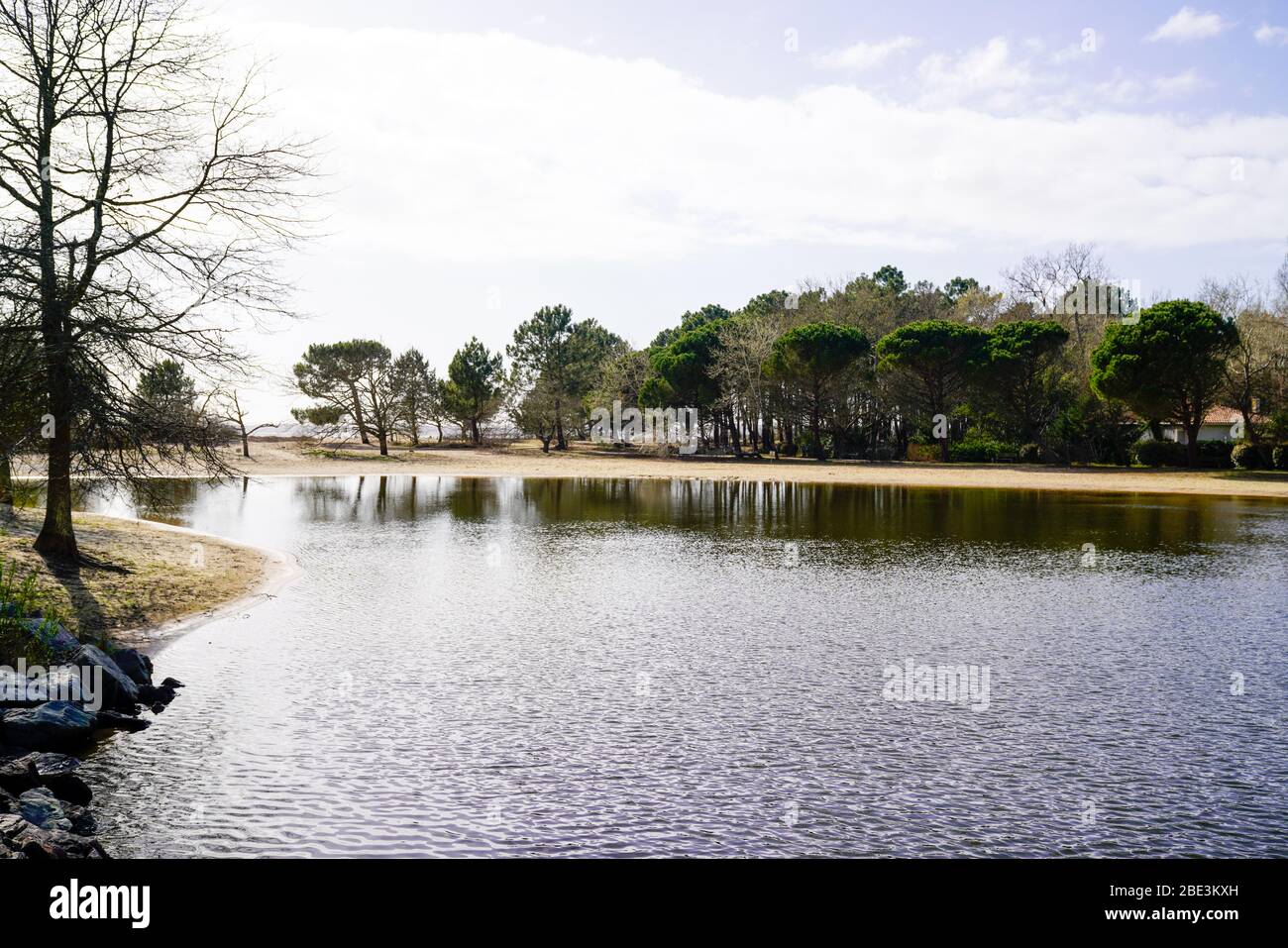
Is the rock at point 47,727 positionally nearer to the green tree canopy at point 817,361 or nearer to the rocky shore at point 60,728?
the rocky shore at point 60,728

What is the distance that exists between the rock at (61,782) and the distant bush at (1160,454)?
232ft

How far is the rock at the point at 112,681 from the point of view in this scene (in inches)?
522

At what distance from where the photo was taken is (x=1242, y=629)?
1872cm

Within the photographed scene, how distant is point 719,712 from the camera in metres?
13.3

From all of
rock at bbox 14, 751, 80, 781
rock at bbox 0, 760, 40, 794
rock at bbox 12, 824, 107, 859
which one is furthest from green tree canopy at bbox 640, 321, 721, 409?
rock at bbox 12, 824, 107, 859

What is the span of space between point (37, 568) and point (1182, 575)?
26256 millimetres

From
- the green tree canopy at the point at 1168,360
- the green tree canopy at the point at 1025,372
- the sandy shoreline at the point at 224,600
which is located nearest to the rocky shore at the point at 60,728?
the sandy shoreline at the point at 224,600

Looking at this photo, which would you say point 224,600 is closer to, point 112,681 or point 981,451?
point 112,681

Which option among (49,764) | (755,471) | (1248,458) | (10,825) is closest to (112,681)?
(49,764)

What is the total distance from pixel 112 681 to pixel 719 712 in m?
8.37

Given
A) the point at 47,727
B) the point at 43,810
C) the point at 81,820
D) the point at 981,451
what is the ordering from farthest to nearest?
the point at 981,451
the point at 47,727
the point at 81,820
the point at 43,810
